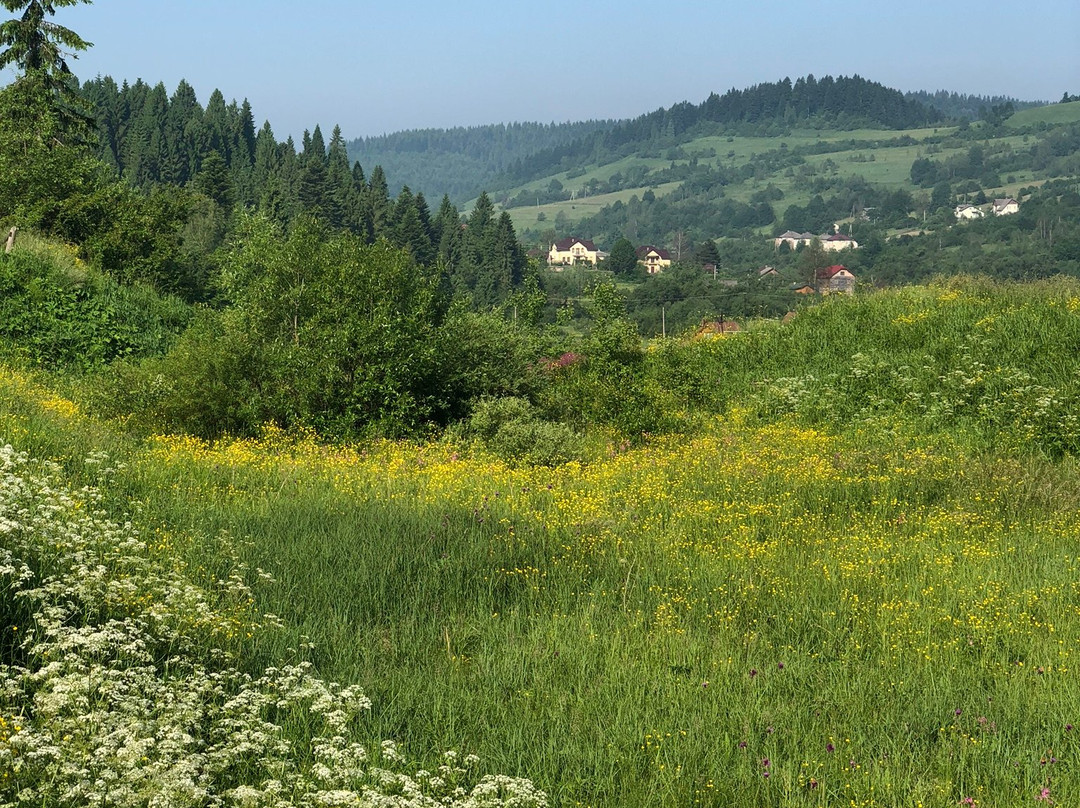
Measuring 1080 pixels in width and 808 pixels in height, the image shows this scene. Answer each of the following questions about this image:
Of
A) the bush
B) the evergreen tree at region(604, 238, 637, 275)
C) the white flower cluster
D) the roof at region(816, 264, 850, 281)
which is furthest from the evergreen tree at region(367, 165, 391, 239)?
the white flower cluster

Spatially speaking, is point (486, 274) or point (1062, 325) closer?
point (1062, 325)

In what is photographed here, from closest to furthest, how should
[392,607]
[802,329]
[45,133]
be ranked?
[392,607], [802,329], [45,133]

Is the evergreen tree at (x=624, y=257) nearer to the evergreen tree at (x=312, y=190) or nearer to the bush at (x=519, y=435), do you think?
the evergreen tree at (x=312, y=190)

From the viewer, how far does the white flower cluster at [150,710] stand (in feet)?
13.5

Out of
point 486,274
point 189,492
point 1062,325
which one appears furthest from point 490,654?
point 486,274

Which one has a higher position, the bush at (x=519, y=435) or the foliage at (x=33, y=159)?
the foliage at (x=33, y=159)

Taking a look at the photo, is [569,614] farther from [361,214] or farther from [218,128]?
[218,128]

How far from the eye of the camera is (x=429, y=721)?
5.82m

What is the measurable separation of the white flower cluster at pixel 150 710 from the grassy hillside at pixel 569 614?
0.03 metres

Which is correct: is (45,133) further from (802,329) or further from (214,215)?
(214,215)

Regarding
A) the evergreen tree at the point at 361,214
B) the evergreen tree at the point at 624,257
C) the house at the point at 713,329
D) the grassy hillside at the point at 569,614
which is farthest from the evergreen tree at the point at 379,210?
the grassy hillside at the point at 569,614

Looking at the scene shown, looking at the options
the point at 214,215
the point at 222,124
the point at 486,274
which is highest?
the point at 222,124

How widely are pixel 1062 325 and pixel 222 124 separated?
135207 millimetres


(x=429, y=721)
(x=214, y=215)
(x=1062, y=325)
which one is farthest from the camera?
(x=214, y=215)
